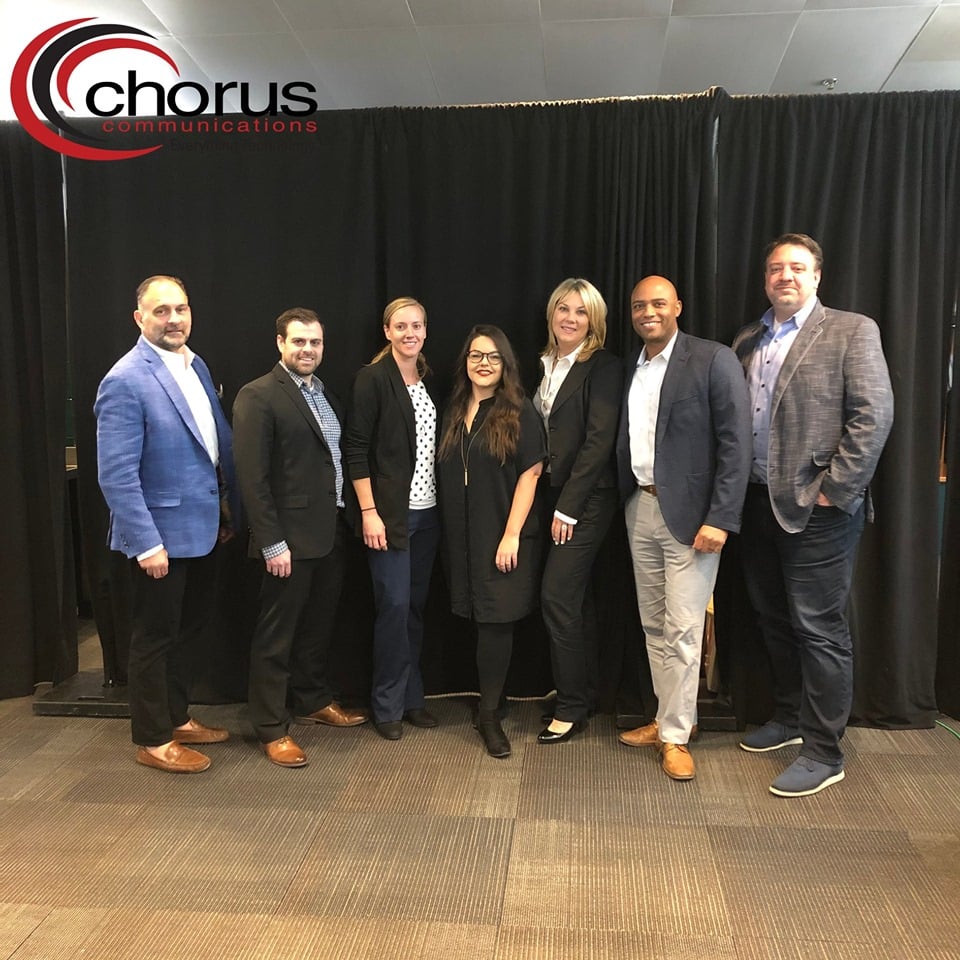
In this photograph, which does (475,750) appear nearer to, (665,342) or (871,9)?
(665,342)

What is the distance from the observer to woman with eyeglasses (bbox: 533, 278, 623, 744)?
279 cm

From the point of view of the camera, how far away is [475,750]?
2.89 meters

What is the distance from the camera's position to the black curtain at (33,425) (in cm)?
320

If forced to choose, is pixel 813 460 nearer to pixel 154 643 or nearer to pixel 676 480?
pixel 676 480

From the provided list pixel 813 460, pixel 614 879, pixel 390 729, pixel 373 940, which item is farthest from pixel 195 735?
pixel 813 460

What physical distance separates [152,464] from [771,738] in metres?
2.43

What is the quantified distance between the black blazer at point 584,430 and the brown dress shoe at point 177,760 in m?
1.55

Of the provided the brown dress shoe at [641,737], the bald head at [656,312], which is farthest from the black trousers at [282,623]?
the bald head at [656,312]

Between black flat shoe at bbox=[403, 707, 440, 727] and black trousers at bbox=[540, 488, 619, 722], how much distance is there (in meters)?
0.49

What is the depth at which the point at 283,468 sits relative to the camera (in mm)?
2764

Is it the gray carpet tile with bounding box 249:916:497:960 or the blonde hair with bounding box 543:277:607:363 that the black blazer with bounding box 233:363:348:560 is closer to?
the blonde hair with bounding box 543:277:607:363

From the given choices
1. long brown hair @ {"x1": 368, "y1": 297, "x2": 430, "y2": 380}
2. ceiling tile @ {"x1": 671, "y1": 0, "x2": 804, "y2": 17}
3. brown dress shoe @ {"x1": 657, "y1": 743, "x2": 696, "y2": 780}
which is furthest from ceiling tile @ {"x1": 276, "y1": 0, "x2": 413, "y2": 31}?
brown dress shoe @ {"x1": 657, "y1": 743, "x2": 696, "y2": 780}

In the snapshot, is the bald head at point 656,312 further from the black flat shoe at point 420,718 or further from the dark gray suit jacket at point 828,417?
the black flat shoe at point 420,718

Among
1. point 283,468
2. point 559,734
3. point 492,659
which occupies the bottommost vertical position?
point 559,734
